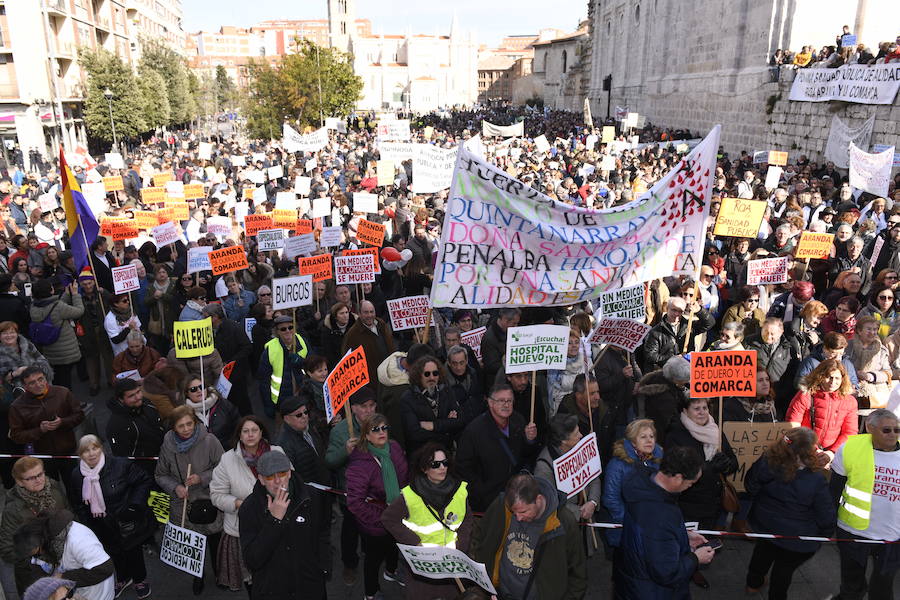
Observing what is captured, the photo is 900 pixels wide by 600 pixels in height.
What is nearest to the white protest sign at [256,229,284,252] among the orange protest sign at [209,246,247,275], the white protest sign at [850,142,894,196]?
the orange protest sign at [209,246,247,275]

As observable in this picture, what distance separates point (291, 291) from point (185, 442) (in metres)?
2.65

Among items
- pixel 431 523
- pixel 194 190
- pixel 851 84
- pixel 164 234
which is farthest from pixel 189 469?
pixel 851 84

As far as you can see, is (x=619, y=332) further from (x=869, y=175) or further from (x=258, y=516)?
(x=869, y=175)

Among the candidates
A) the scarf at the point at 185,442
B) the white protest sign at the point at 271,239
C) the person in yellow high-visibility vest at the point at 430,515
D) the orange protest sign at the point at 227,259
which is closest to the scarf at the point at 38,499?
the scarf at the point at 185,442

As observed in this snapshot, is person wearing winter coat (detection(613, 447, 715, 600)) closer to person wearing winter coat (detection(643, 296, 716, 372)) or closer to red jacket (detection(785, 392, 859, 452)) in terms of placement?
red jacket (detection(785, 392, 859, 452))

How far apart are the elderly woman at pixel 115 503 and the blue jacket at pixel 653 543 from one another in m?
3.29

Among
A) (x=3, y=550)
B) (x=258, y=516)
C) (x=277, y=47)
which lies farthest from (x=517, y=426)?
(x=277, y=47)

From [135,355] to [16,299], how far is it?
7.13ft

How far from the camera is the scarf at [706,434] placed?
479 centimetres

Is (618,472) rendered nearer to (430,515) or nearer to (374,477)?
(430,515)

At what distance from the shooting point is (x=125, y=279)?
7.66 metres

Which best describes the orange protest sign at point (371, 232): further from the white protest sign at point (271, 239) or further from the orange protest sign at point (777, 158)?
the orange protest sign at point (777, 158)

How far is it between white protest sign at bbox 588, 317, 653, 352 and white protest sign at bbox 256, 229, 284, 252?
5737 millimetres

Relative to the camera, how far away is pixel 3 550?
414 centimetres
